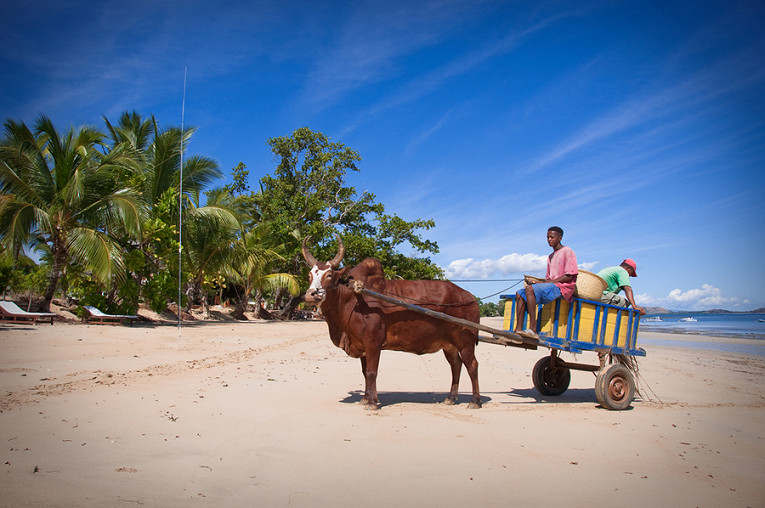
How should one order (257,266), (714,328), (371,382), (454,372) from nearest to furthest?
1. (371,382)
2. (454,372)
3. (257,266)
4. (714,328)

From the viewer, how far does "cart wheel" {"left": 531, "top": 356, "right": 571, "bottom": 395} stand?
30.4 feet

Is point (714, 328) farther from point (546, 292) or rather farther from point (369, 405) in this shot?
point (369, 405)

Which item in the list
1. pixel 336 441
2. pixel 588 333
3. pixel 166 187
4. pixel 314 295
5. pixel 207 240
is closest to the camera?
pixel 336 441

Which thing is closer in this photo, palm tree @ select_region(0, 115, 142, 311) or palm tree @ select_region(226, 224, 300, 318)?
palm tree @ select_region(0, 115, 142, 311)

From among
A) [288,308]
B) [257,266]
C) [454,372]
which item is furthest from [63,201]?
[288,308]

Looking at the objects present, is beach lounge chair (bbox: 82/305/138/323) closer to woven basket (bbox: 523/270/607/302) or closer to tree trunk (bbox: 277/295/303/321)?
woven basket (bbox: 523/270/607/302)

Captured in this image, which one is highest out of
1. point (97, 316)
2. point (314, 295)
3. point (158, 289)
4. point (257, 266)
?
point (257, 266)

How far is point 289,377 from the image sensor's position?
9.61 m

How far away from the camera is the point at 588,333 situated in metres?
7.93

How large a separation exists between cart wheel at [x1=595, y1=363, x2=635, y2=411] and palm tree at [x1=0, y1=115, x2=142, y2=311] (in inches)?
→ 607

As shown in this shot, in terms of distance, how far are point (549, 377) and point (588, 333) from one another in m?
1.92

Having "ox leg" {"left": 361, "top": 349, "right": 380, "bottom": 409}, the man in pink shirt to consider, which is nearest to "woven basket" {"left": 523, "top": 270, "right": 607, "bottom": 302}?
the man in pink shirt

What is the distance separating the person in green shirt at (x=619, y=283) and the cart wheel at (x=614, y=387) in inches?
43.3

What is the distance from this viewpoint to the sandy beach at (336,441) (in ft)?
13.3
